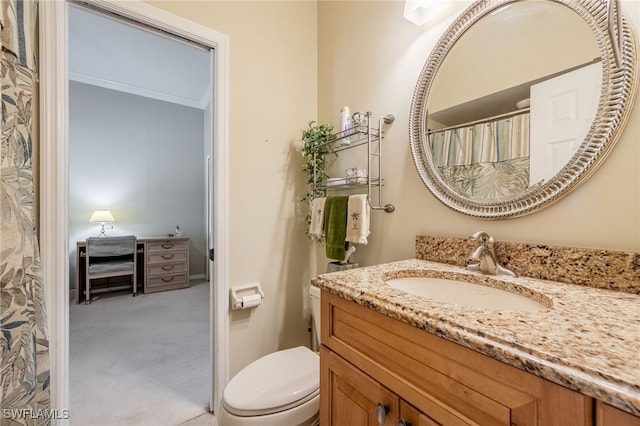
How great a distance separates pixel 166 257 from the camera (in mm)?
3619

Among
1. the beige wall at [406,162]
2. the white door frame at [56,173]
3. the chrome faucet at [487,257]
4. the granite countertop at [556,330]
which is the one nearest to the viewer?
the granite countertop at [556,330]

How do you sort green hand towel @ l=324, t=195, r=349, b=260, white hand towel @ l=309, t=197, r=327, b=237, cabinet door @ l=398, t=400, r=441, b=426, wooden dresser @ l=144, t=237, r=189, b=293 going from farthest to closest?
wooden dresser @ l=144, t=237, r=189, b=293
white hand towel @ l=309, t=197, r=327, b=237
green hand towel @ l=324, t=195, r=349, b=260
cabinet door @ l=398, t=400, r=441, b=426

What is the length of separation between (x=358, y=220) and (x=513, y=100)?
2.47ft

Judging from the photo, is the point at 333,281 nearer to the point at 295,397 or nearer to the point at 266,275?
the point at 295,397

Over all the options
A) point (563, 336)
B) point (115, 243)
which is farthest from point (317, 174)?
point (115, 243)

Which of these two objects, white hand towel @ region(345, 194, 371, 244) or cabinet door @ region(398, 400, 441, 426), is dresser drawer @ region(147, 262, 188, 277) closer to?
white hand towel @ region(345, 194, 371, 244)

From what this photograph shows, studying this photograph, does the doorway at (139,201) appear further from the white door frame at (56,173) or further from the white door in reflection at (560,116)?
the white door in reflection at (560,116)

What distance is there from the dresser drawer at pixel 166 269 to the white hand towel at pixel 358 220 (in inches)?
126

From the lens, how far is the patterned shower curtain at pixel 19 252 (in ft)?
2.46

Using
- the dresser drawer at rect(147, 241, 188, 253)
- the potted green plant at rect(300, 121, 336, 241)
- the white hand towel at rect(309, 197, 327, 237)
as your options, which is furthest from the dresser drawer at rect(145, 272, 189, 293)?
the white hand towel at rect(309, 197, 327, 237)

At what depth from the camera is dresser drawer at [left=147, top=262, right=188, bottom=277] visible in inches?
138

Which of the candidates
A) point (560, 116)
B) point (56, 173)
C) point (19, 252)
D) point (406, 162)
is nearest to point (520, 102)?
point (560, 116)

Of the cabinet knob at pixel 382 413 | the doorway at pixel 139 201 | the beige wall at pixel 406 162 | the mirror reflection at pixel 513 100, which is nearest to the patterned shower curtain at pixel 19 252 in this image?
the doorway at pixel 139 201

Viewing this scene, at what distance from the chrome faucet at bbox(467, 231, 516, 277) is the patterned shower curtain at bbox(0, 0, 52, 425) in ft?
4.63
